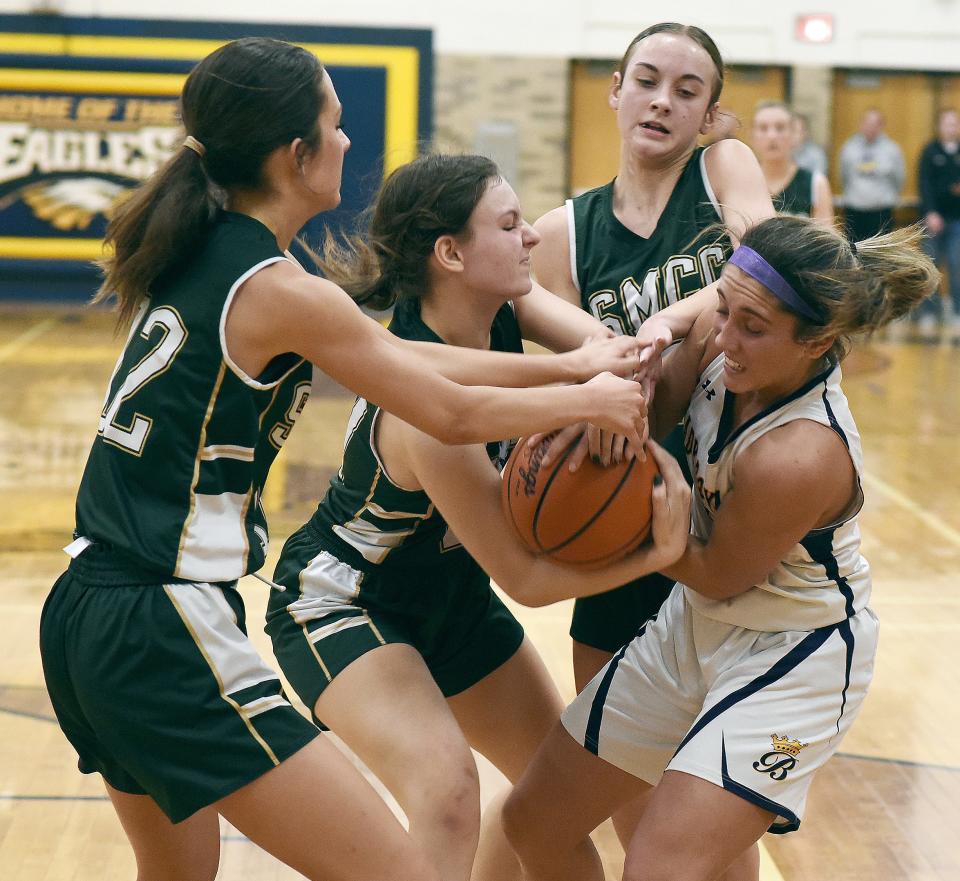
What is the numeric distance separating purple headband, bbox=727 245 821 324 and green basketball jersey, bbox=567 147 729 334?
0.59m

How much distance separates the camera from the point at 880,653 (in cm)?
504

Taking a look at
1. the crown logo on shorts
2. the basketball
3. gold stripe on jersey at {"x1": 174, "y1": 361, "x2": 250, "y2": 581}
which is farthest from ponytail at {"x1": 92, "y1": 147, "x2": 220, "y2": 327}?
the crown logo on shorts

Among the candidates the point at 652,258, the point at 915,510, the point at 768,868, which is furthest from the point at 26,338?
the point at 768,868

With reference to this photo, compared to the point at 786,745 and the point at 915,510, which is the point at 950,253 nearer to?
the point at 915,510

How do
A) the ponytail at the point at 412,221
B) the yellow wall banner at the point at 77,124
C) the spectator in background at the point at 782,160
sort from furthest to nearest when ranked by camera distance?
the yellow wall banner at the point at 77,124, the spectator in background at the point at 782,160, the ponytail at the point at 412,221

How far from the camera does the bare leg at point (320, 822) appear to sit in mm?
2129

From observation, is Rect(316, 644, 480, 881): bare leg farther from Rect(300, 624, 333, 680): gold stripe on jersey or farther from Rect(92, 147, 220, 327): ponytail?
Rect(92, 147, 220, 327): ponytail

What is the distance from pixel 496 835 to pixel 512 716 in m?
0.29

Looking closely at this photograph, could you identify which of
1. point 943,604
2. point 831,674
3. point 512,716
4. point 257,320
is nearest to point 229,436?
point 257,320

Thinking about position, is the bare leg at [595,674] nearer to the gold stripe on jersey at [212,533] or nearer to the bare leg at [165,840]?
the bare leg at [165,840]

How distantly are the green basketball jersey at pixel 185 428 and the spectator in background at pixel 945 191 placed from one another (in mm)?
13085

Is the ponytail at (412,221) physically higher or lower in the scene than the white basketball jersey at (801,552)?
higher

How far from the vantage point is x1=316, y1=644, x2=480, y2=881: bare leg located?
2.45 m

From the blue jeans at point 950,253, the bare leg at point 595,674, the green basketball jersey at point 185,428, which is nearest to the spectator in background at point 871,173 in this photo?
the blue jeans at point 950,253
